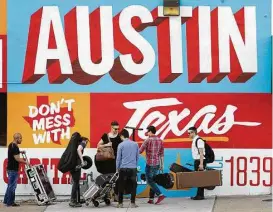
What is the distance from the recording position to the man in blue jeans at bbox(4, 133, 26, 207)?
1602 centimetres

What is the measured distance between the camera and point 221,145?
16750mm

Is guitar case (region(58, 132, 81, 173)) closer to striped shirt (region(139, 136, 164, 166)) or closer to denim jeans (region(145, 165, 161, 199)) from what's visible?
striped shirt (region(139, 136, 164, 166))

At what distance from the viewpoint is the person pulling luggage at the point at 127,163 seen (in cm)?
1541

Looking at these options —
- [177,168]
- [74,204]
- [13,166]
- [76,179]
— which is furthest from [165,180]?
[13,166]

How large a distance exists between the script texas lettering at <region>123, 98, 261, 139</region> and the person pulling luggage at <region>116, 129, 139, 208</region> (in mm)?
1284

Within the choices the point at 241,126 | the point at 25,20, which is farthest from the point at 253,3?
the point at 25,20

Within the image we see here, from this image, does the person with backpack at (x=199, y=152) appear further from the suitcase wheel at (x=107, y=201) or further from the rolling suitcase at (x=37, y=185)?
the rolling suitcase at (x=37, y=185)

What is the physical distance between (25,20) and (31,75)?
1.25 m

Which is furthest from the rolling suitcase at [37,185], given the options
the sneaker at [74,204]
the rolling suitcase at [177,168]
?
the rolling suitcase at [177,168]

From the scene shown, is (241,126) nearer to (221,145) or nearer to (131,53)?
(221,145)

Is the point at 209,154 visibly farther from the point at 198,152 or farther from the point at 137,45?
the point at 137,45

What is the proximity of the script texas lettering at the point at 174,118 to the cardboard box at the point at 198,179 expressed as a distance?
1.14 m

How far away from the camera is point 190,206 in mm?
15789

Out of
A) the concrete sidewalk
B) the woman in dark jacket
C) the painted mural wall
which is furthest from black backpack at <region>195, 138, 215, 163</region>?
the woman in dark jacket
